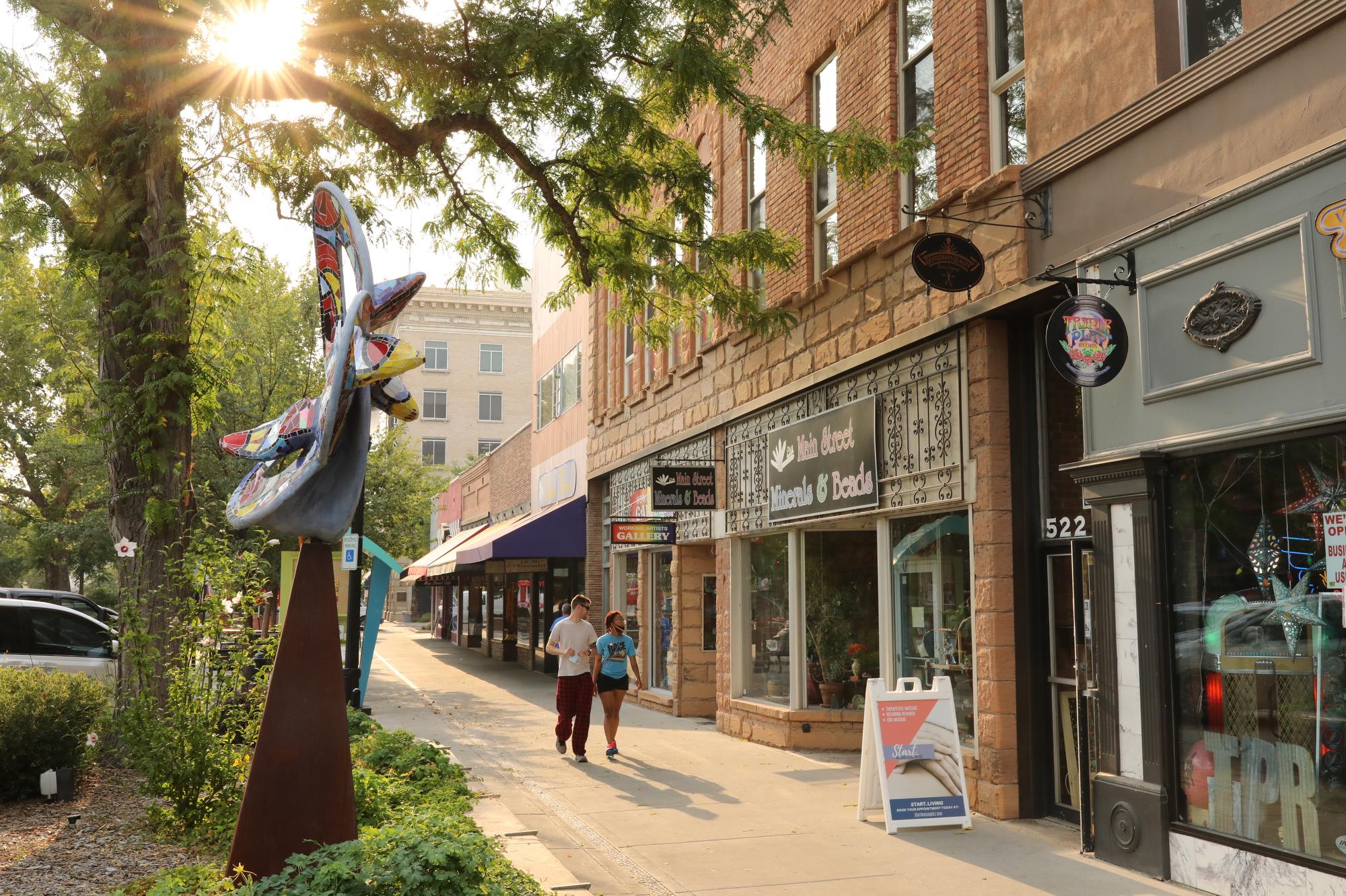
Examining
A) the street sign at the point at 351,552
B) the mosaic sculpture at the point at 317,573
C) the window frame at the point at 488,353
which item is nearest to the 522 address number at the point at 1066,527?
the mosaic sculpture at the point at 317,573

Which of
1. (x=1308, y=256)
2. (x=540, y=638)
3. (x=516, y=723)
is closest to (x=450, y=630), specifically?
(x=540, y=638)

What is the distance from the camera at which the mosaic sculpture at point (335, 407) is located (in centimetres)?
592

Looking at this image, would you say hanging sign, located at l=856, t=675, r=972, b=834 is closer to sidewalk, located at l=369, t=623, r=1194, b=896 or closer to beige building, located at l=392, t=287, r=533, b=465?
sidewalk, located at l=369, t=623, r=1194, b=896

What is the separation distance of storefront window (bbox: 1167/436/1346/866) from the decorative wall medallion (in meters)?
0.70

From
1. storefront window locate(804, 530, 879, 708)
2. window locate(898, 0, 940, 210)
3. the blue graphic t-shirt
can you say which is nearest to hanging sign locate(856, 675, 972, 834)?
storefront window locate(804, 530, 879, 708)

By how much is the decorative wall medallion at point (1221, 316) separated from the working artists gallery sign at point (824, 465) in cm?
438

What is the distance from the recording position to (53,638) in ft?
49.1

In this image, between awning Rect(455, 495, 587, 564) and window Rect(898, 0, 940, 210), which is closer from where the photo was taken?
window Rect(898, 0, 940, 210)

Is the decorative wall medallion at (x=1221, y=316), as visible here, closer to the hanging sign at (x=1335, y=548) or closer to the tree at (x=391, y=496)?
the hanging sign at (x=1335, y=548)

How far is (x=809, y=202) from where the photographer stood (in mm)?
13570

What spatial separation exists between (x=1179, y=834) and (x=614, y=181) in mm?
8242

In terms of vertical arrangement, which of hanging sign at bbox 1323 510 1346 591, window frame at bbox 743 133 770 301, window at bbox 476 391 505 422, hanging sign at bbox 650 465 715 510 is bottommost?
hanging sign at bbox 1323 510 1346 591

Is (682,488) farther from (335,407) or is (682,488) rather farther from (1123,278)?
(335,407)

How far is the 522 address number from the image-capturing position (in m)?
8.84
